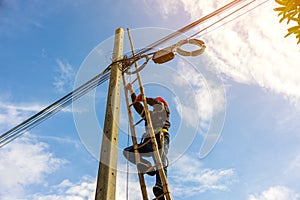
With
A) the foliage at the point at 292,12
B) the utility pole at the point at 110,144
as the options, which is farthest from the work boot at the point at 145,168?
the foliage at the point at 292,12

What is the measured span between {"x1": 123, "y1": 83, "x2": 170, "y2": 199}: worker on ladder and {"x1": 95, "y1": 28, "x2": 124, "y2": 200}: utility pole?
376 mm

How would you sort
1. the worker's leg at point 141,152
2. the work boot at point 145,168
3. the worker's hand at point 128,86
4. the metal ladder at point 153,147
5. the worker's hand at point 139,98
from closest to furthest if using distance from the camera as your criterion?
the metal ladder at point 153,147 → the work boot at point 145,168 → the worker's leg at point 141,152 → the worker's hand at point 139,98 → the worker's hand at point 128,86

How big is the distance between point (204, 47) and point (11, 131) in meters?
5.20

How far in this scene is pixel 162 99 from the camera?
227 inches

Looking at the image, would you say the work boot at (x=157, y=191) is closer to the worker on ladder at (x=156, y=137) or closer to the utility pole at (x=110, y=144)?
the worker on ladder at (x=156, y=137)

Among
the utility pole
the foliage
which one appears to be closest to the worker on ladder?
the utility pole

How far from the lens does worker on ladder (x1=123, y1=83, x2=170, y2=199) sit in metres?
4.49

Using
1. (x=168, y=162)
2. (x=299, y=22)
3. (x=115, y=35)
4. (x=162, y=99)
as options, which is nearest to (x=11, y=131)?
(x=115, y=35)

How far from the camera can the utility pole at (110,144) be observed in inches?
149

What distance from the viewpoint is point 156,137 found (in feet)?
16.6

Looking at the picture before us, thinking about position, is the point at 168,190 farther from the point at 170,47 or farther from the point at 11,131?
the point at 11,131

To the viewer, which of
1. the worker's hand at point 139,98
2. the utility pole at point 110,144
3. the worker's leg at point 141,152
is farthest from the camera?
the worker's hand at point 139,98

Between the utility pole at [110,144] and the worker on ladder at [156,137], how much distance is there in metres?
0.38

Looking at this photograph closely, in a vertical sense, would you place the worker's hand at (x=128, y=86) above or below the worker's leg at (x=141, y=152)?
above
